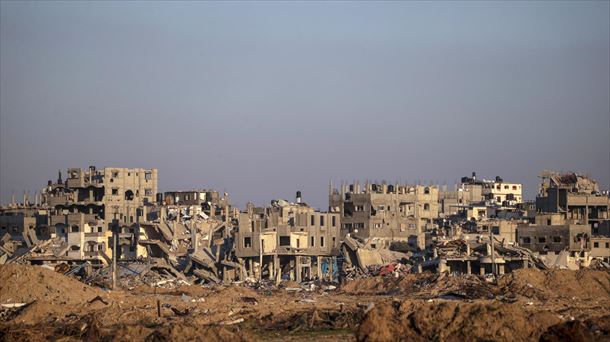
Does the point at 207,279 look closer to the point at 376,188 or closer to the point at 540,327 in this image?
the point at 376,188

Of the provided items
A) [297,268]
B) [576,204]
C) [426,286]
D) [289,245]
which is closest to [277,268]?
[297,268]

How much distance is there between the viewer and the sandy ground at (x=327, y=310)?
137 ft

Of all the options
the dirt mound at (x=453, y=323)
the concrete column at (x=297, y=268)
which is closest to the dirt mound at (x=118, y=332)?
the dirt mound at (x=453, y=323)

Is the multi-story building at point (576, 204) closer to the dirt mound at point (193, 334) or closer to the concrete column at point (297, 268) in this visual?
the concrete column at point (297, 268)

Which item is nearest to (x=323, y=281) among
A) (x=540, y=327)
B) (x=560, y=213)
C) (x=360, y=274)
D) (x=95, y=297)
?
(x=360, y=274)

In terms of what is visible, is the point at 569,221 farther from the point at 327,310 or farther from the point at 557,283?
the point at 327,310

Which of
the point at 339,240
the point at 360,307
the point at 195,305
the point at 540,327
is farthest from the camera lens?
the point at 339,240

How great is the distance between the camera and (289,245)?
77062 millimetres

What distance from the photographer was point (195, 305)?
55.8m

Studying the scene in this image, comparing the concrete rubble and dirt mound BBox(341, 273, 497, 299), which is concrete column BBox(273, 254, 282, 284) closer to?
the concrete rubble

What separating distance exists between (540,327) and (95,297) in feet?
71.7

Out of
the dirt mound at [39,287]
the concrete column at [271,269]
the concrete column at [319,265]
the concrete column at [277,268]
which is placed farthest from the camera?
the concrete column at [319,265]

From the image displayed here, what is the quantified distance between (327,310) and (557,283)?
15.6 metres

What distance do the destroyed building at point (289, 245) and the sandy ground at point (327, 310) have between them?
737 centimetres
